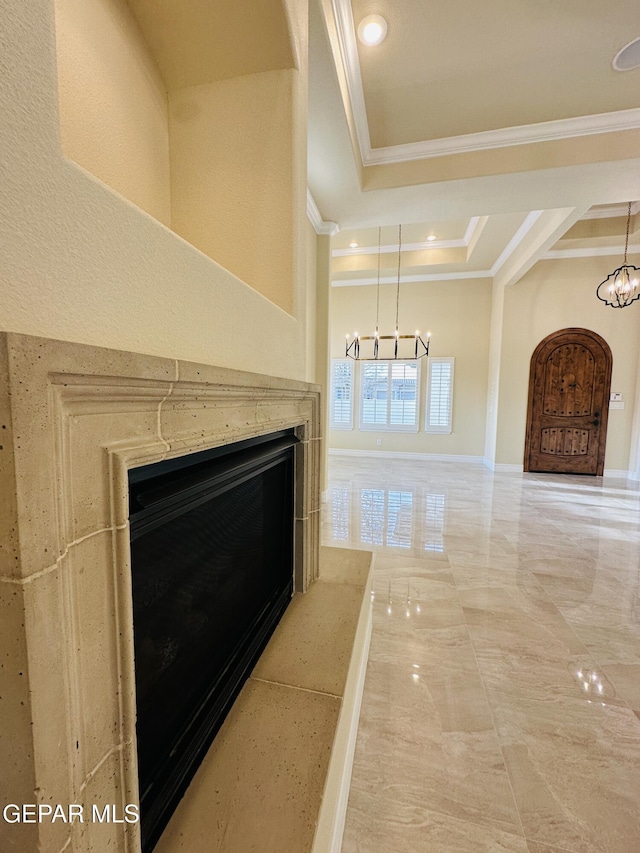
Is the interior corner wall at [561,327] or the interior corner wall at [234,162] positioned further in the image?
the interior corner wall at [561,327]

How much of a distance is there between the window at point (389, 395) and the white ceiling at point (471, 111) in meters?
3.52

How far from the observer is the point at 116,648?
573mm

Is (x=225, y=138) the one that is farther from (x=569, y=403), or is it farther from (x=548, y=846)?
(x=569, y=403)

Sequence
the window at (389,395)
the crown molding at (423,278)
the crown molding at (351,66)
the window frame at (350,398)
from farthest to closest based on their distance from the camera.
Answer: the window frame at (350,398) → the window at (389,395) → the crown molding at (423,278) → the crown molding at (351,66)

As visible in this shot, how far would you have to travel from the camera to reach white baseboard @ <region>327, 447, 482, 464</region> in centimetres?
715

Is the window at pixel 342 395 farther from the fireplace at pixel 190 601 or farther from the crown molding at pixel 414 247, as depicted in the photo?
the fireplace at pixel 190 601

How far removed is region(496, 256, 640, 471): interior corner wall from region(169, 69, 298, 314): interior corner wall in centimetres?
611

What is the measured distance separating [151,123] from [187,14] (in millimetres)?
357

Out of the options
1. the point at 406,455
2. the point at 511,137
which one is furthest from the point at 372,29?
the point at 406,455

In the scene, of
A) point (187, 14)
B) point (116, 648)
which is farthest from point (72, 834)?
point (187, 14)

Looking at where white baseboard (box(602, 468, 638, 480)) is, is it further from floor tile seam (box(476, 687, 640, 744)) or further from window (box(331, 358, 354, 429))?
floor tile seam (box(476, 687, 640, 744))

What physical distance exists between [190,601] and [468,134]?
161 inches

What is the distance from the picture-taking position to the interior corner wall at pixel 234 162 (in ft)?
4.34

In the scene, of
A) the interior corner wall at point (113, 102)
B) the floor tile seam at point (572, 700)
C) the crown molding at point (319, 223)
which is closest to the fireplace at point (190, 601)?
the interior corner wall at point (113, 102)
